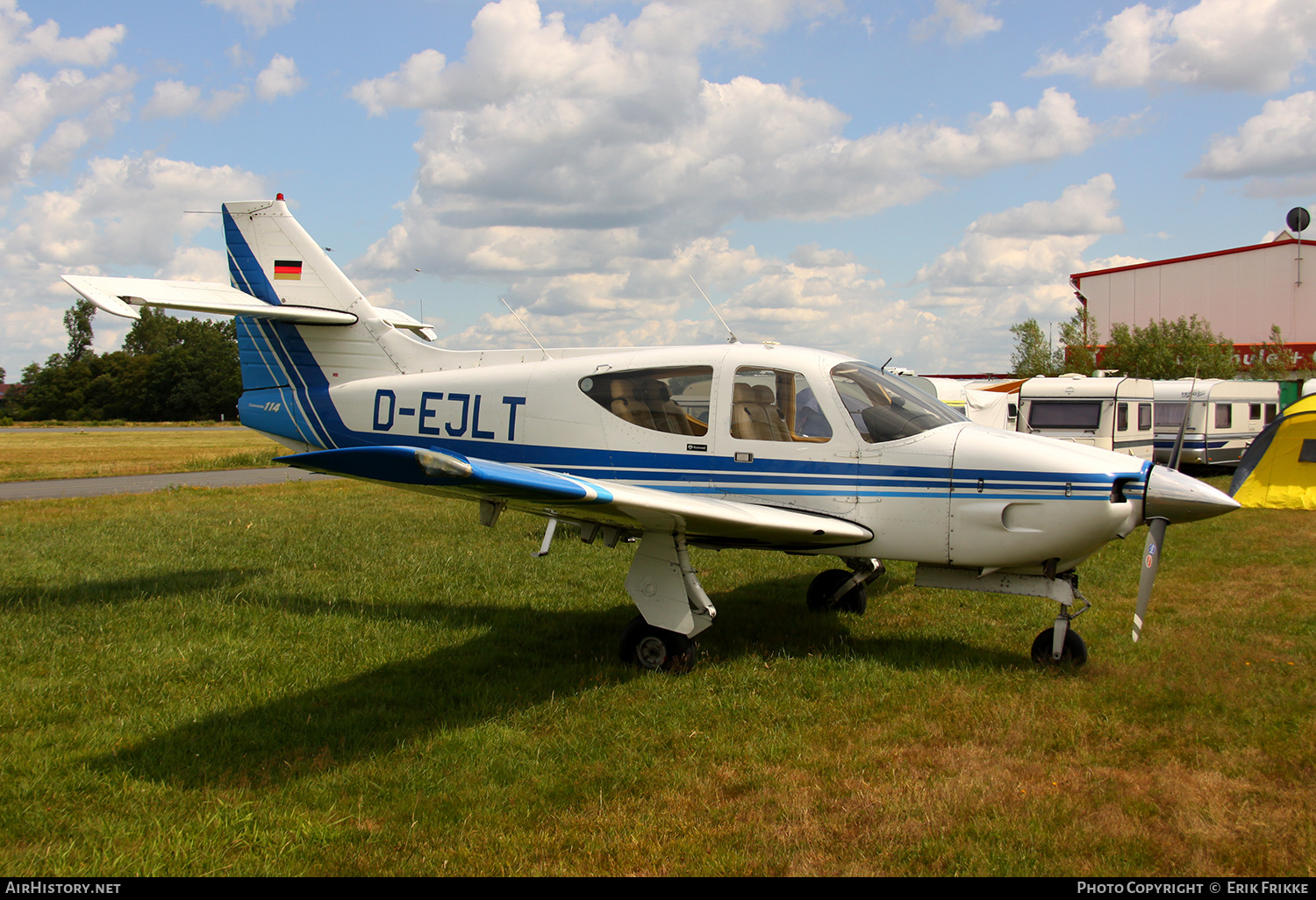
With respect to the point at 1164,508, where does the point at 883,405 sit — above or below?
above

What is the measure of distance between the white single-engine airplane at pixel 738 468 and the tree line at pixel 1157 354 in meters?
30.7

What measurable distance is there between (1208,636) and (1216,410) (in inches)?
691

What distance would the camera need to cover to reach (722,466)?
6523 millimetres

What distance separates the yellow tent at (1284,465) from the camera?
14.1 metres

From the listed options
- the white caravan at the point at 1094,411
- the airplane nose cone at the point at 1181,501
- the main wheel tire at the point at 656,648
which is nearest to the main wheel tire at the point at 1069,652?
the airplane nose cone at the point at 1181,501

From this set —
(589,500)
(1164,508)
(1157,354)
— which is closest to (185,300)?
(589,500)

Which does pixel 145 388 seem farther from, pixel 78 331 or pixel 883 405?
pixel 883 405

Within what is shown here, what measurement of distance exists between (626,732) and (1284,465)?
587 inches

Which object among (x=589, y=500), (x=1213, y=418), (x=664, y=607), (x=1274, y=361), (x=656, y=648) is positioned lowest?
(x=656, y=648)

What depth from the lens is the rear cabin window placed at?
64.3 ft

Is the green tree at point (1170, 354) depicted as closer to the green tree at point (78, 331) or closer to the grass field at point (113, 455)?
the grass field at point (113, 455)

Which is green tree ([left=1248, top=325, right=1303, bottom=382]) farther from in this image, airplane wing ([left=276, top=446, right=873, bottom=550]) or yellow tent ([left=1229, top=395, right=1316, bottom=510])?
airplane wing ([left=276, top=446, right=873, bottom=550])

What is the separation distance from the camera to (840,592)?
7793 mm
